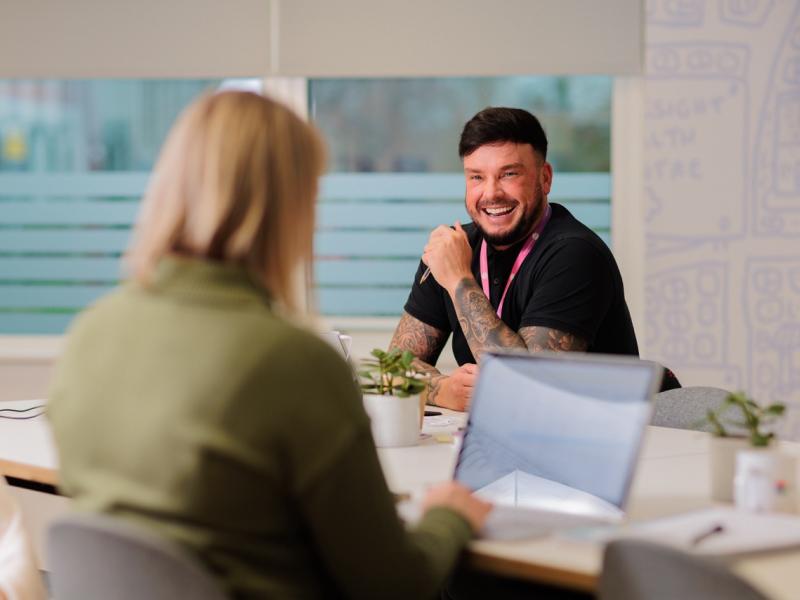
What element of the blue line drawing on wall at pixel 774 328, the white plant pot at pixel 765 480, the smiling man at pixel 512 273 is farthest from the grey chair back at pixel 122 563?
the blue line drawing on wall at pixel 774 328

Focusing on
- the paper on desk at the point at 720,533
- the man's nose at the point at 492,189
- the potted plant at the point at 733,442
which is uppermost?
the man's nose at the point at 492,189

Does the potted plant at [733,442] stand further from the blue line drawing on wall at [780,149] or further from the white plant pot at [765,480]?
the blue line drawing on wall at [780,149]

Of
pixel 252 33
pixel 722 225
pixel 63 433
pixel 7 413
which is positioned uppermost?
pixel 252 33

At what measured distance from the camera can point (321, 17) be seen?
452cm

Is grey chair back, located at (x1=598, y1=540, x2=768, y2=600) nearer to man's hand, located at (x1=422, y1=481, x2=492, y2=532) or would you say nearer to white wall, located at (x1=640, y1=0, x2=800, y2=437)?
man's hand, located at (x1=422, y1=481, x2=492, y2=532)

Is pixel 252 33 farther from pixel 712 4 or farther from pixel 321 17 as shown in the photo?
pixel 712 4

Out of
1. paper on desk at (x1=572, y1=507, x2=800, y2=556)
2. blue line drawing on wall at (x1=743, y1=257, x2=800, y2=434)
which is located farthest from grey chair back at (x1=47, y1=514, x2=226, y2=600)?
blue line drawing on wall at (x1=743, y1=257, x2=800, y2=434)

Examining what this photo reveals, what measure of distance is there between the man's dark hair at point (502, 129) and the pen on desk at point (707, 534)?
1.83 metres

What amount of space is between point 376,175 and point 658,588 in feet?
11.8

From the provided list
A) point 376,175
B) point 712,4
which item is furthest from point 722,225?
point 376,175

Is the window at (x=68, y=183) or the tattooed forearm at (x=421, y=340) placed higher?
Answer: the window at (x=68, y=183)

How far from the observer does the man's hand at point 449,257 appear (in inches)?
122

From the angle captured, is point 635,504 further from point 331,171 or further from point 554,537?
point 331,171

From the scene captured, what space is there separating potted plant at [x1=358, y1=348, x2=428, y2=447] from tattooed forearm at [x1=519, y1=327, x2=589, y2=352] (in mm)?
675
